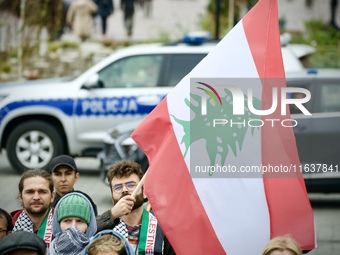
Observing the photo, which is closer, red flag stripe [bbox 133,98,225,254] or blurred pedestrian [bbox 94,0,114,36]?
red flag stripe [bbox 133,98,225,254]

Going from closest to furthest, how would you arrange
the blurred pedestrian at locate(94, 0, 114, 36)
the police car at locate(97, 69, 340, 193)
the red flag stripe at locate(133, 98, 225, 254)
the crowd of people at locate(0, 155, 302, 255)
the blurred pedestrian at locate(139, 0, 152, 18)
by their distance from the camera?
the crowd of people at locate(0, 155, 302, 255) → the red flag stripe at locate(133, 98, 225, 254) → the police car at locate(97, 69, 340, 193) → the blurred pedestrian at locate(94, 0, 114, 36) → the blurred pedestrian at locate(139, 0, 152, 18)

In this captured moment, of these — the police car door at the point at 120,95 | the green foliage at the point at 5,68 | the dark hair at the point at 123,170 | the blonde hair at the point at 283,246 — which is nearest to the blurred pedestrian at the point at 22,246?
the blonde hair at the point at 283,246

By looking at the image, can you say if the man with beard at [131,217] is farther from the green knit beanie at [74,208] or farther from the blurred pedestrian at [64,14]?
the blurred pedestrian at [64,14]

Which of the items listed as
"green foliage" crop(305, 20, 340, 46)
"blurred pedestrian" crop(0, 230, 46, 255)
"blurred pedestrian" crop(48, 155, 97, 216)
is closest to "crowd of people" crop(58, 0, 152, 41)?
"green foliage" crop(305, 20, 340, 46)

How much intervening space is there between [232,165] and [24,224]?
1440 mm

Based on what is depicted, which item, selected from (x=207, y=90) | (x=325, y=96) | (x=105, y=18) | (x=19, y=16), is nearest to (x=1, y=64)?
(x=19, y=16)

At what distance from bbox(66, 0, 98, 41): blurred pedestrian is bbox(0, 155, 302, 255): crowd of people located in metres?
19.0

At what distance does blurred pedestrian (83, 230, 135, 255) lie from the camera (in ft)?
19.7

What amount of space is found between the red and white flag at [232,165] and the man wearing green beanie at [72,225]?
507mm

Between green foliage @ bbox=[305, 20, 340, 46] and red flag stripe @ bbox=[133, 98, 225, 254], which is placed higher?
red flag stripe @ bbox=[133, 98, 225, 254]

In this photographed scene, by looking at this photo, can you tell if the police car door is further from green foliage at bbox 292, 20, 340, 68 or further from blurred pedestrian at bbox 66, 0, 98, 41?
blurred pedestrian at bbox 66, 0, 98, 41

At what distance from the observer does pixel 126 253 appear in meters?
6.10

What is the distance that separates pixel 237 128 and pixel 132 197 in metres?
0.92

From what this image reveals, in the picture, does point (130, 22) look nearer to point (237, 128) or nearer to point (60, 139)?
point (60, 139)
